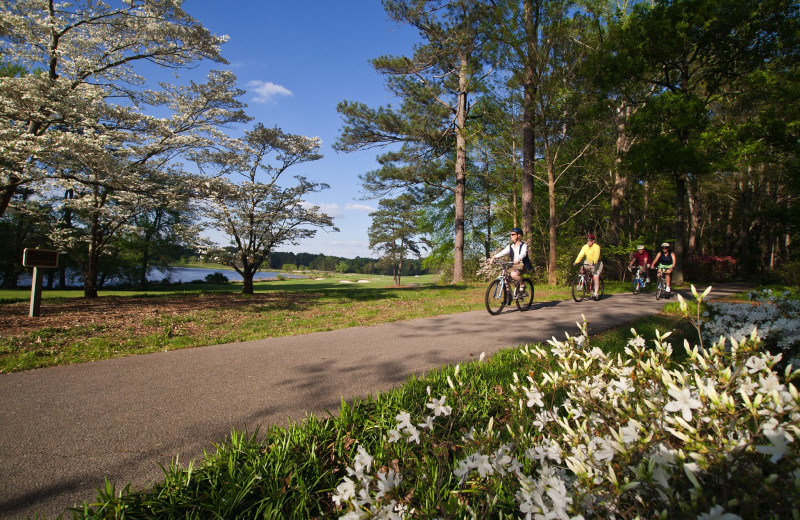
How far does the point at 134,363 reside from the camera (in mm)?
4457

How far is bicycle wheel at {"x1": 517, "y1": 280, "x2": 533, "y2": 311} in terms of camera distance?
913 centimetres

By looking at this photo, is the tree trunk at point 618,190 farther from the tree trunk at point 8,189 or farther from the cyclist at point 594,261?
the tree trunk at point 8,189

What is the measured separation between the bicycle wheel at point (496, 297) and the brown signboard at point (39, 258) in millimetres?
9630

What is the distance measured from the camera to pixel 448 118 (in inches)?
836

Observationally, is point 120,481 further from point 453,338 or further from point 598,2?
point 598,2

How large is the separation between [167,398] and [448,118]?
68.9 ft

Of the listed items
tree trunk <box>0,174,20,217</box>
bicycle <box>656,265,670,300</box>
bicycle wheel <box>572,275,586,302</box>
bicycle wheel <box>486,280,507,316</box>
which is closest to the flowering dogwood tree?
tree trunk <box>0,174,20,217</box>

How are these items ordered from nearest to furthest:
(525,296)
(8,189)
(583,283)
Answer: (525,296), (8,189), (583,283)

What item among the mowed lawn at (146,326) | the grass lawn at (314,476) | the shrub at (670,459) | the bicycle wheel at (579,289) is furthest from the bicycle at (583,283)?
the shrub at (670,459)

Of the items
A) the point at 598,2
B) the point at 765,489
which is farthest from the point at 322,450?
the point at 598,2

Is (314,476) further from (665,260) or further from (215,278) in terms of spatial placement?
(215,278)

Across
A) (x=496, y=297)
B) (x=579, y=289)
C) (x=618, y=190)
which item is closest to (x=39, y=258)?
(x=496, y=297)

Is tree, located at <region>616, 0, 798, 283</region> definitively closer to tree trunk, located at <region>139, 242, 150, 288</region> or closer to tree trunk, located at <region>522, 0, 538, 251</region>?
tree trunk, located at <region>522, 0, 538, 251</region>

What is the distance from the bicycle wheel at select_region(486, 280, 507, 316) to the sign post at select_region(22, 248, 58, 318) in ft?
31.6
